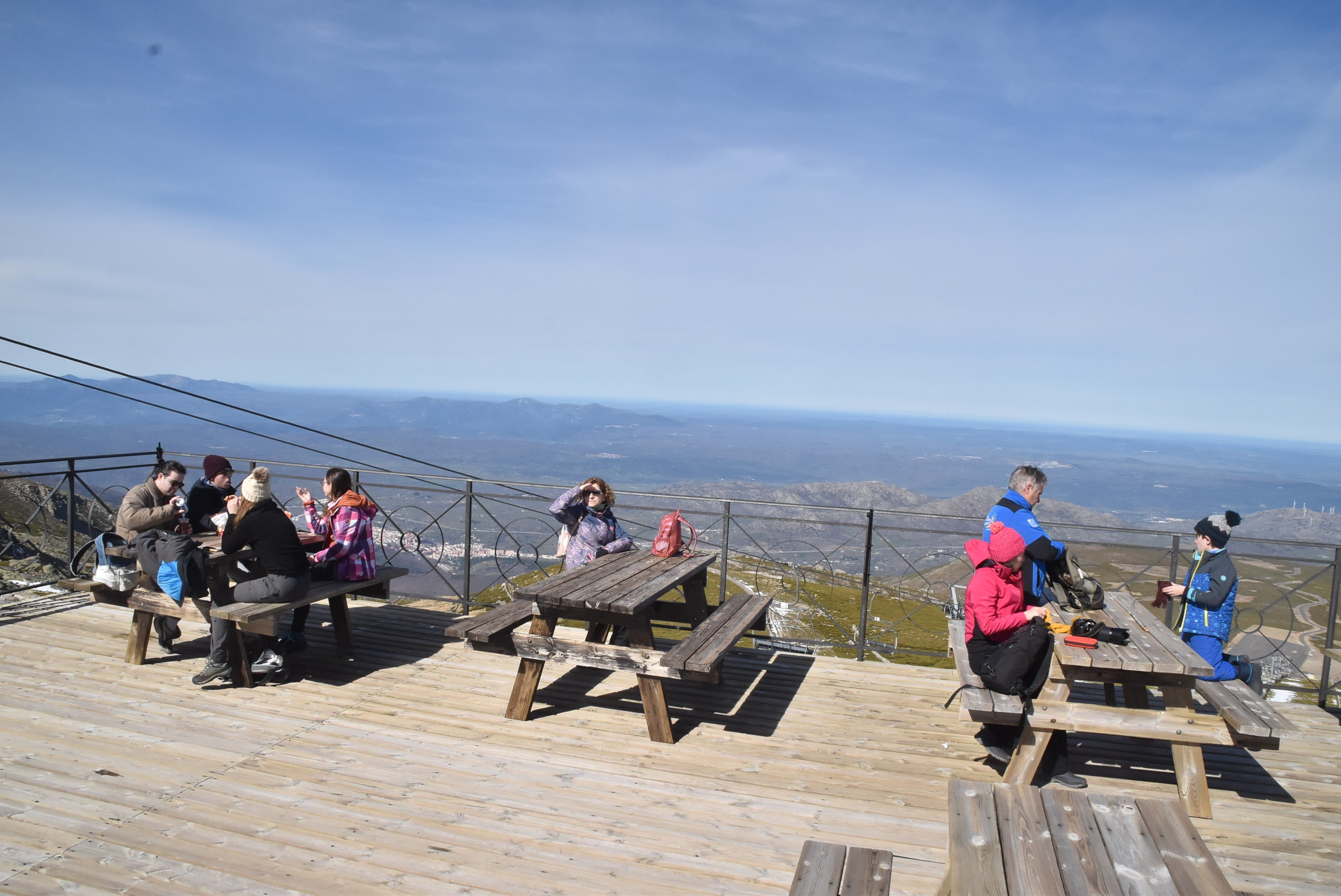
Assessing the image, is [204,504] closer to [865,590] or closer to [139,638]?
[139,638]

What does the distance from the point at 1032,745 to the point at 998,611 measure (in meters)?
0.75

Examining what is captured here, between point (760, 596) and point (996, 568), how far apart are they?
2.24m

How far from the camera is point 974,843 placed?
2.52 metres

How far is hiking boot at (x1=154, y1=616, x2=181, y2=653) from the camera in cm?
626

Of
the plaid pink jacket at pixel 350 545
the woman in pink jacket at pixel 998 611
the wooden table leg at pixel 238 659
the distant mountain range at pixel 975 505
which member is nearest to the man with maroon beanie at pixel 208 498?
the plaid pink jacket at pixel 350 545

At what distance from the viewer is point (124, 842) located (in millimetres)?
3609

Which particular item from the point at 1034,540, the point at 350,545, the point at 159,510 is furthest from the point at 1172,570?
the point at 159,510

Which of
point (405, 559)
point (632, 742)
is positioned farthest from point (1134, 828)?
point (405, 559)

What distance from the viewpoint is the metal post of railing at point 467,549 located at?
23.7ft

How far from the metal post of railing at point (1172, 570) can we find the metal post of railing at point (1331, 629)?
0.97 m

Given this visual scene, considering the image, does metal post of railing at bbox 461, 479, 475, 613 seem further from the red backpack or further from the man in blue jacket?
the man in blue jacket

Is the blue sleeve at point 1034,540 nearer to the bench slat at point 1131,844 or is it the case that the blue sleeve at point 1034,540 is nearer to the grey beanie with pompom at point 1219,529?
the grey beanie with pompom at point 1219,529

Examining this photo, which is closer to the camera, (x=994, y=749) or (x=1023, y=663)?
(x=1023, y=663)

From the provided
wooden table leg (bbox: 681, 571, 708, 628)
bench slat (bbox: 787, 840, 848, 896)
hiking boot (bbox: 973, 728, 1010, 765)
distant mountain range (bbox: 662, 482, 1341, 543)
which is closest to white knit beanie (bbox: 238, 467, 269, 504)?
wooden table leg (bbox: 681, 571, 708, 628)
